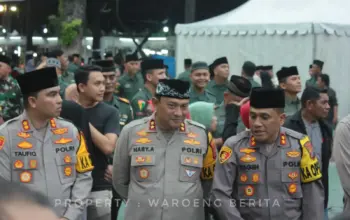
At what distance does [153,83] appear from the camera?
855cm

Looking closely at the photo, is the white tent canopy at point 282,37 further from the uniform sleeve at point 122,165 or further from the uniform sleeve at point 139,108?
the uniform sleeve at point 122,165

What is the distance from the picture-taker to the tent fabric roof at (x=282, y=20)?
1669 cm

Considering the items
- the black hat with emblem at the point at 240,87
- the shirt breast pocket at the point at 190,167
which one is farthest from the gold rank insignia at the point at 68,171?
the black hat with emblem at the point at 240,87

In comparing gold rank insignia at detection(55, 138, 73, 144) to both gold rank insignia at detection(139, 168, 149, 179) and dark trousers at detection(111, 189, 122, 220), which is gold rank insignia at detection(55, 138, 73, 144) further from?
dark trousers at detection(111, 189, 122, 220)

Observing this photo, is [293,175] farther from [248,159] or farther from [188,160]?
[188,160]

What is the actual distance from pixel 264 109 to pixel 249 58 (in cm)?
1311

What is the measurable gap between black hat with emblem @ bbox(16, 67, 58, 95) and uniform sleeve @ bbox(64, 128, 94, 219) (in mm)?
391

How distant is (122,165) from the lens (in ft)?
16.5

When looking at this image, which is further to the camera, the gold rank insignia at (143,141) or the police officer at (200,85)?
the police officer at (200,85)

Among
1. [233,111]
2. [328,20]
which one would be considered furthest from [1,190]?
[328,20]

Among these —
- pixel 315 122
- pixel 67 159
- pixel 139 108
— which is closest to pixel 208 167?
pixel 67 159

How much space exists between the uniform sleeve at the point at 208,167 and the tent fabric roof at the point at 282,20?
11.8 metres

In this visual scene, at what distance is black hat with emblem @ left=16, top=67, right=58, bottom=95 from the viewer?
4697mm

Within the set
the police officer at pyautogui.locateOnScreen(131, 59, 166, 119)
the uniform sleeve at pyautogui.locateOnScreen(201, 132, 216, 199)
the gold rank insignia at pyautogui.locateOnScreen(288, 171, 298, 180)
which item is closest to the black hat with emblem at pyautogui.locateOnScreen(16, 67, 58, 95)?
the uniform sleeve at pyautogui.locateOnScreen(201, 132, 216, 199)
